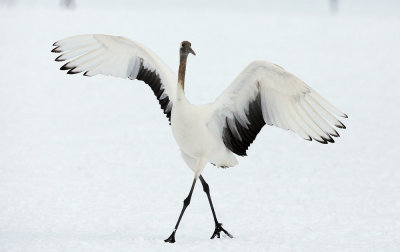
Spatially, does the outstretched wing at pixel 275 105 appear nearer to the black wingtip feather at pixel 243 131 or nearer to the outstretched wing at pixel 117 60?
the black wingtip feather at pixel 243 131

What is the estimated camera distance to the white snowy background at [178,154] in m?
7.45

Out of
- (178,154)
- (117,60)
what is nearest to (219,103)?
(117,60)

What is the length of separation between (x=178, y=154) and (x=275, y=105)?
6735 mm

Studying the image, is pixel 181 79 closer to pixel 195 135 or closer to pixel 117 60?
pixel 195 135

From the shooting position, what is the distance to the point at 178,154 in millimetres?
12984

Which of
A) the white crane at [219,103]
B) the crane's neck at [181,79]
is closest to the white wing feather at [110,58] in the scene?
the white crane at [219,103]

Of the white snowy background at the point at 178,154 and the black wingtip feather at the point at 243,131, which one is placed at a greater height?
the black wingtip feather at the point at 243,131

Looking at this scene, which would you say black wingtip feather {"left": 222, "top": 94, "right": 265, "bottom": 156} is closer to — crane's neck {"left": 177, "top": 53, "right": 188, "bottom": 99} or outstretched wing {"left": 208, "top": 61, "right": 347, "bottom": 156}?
outstretched wing {"left": 208, "top": 61, "right": 347, "bottom": 156}

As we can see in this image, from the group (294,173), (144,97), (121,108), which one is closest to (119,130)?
(121,108)

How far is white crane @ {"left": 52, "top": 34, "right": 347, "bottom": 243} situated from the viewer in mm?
6211

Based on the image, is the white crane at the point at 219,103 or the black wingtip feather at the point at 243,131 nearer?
the white crane at the point at 219,103

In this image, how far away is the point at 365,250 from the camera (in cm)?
654

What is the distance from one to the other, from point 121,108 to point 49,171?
5765 mm

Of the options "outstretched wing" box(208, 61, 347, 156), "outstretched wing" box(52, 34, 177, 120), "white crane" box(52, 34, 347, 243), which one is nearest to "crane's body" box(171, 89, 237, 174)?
"white crane" box(52, 34, 347, 243)
